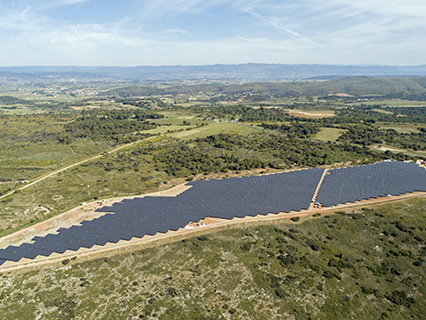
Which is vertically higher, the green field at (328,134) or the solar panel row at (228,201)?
the green field at (328,134)

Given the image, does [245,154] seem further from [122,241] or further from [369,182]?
[122,241]

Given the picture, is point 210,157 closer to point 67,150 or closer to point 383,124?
point 67,150

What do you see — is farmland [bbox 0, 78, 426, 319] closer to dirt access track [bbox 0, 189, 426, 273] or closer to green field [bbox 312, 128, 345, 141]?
dirt access track [bbox 0, 189, 426, 273]

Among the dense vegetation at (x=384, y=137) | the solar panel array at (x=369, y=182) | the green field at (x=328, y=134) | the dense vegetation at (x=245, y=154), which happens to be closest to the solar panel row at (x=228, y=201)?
the solar panel array at (x=369, y=182)

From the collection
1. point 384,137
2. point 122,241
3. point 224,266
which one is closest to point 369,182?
point 224,266

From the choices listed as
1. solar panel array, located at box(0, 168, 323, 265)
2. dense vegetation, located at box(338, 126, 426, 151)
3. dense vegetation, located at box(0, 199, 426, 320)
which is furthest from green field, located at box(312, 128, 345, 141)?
dense vegetation, located at box(0, 199, 426, 320)

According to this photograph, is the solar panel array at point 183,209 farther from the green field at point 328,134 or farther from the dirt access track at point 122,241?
the green field at point 328,134

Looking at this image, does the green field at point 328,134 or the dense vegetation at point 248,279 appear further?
the green field at point 328,134
